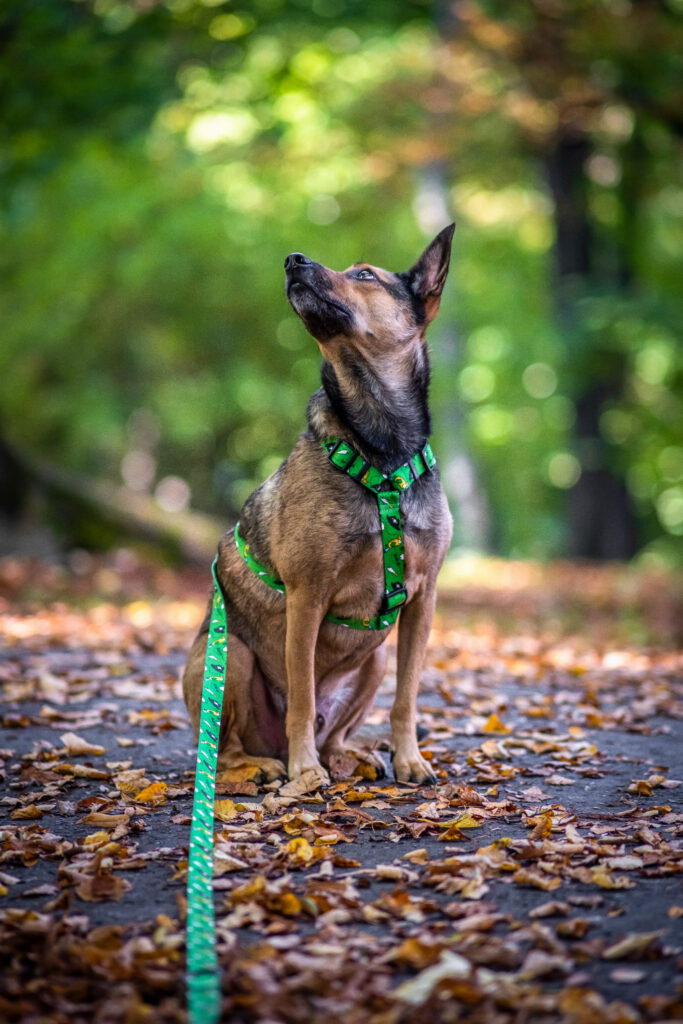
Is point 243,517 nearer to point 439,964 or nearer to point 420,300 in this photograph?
point 420,300

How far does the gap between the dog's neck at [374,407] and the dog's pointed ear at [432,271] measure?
25cm

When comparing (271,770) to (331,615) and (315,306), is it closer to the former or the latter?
(331,615)

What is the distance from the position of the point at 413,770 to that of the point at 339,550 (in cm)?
112

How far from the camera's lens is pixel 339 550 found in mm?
4359

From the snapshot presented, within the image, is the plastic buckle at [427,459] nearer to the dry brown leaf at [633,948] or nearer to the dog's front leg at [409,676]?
the dog's front leg at [409,676]

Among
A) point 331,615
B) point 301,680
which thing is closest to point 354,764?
point 301,680

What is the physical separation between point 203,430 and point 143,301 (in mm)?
3722

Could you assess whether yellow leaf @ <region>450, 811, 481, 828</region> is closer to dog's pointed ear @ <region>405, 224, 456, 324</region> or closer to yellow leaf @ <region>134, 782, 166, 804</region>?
yellow leaf @ <region>134, 782, 166, 804</region>

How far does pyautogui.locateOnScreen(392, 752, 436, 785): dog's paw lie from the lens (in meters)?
4.61

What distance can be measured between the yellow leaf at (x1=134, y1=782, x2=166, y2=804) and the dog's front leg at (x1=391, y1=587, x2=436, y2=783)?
1.08 m

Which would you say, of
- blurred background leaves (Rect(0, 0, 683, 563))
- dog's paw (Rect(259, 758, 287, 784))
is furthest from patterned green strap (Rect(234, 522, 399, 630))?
blurred background leaves (Rect(0, 0, 683, 563))

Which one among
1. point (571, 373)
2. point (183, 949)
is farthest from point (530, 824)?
point (571, 373)

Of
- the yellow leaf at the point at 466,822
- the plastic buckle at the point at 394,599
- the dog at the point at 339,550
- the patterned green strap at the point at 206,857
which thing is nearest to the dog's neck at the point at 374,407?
the dog at the point at 339,550

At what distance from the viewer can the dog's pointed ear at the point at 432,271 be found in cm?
459
